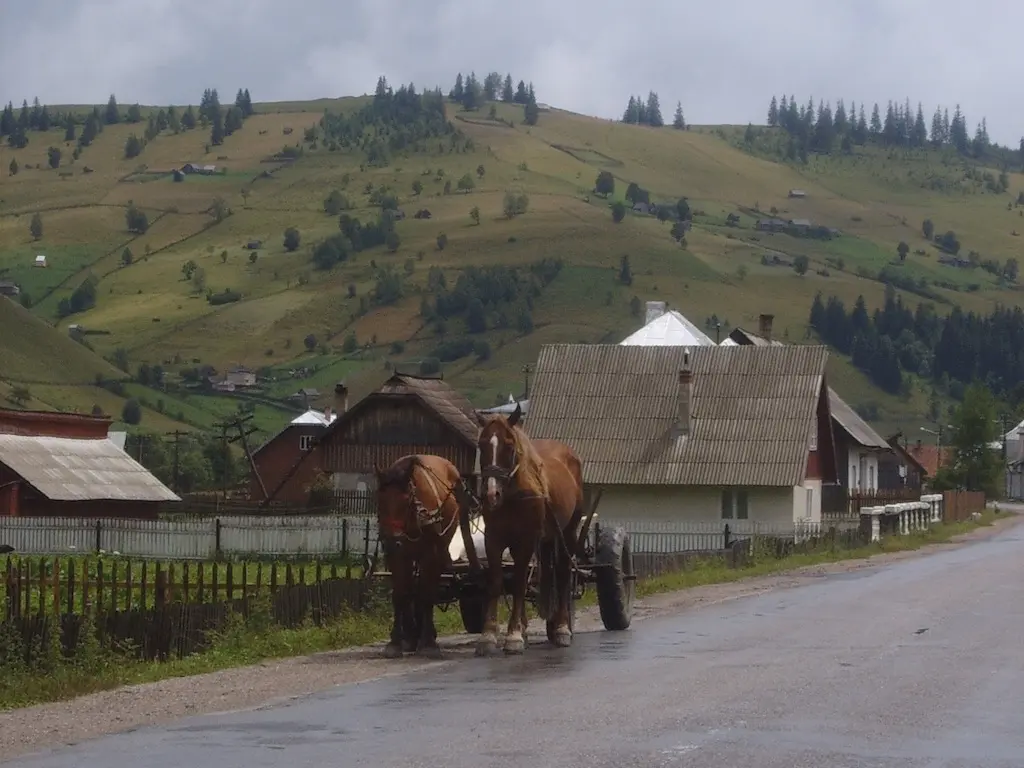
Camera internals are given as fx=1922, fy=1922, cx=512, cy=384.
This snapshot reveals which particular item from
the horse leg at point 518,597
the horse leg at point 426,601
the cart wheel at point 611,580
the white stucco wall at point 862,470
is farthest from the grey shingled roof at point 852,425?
the horse leg at point 426,601

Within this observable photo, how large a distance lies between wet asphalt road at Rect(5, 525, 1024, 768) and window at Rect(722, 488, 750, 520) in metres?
35.7

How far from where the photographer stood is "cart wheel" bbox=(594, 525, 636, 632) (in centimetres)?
2171

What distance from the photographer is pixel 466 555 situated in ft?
65.0

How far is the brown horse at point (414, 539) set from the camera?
18672mm

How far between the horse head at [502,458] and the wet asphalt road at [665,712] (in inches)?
63.1

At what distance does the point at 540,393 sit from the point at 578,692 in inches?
1840

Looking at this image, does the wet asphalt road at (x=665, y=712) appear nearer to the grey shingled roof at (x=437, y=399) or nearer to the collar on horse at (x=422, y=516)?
the collar on horse at (x=422, y=516)

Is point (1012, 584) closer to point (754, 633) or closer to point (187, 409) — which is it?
point (754, 633)

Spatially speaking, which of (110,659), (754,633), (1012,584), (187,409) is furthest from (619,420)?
(187,409)

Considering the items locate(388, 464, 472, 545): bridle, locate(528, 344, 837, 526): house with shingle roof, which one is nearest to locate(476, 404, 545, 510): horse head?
locate(388, 464, 472, 545): bridle

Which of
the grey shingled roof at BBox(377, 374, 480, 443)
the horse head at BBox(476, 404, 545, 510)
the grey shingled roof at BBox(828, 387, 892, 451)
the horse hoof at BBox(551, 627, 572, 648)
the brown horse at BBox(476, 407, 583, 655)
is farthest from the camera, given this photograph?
the grey shingled roof at BBox(828, 387, 892, 451)

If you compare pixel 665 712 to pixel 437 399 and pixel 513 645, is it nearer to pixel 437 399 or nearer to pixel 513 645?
pixel 513 645

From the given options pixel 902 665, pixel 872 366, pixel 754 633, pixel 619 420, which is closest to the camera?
pixel 902 665

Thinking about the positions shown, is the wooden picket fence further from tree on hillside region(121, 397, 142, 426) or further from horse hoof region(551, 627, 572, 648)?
tree on hillside region(121, 397, 142, 426)
